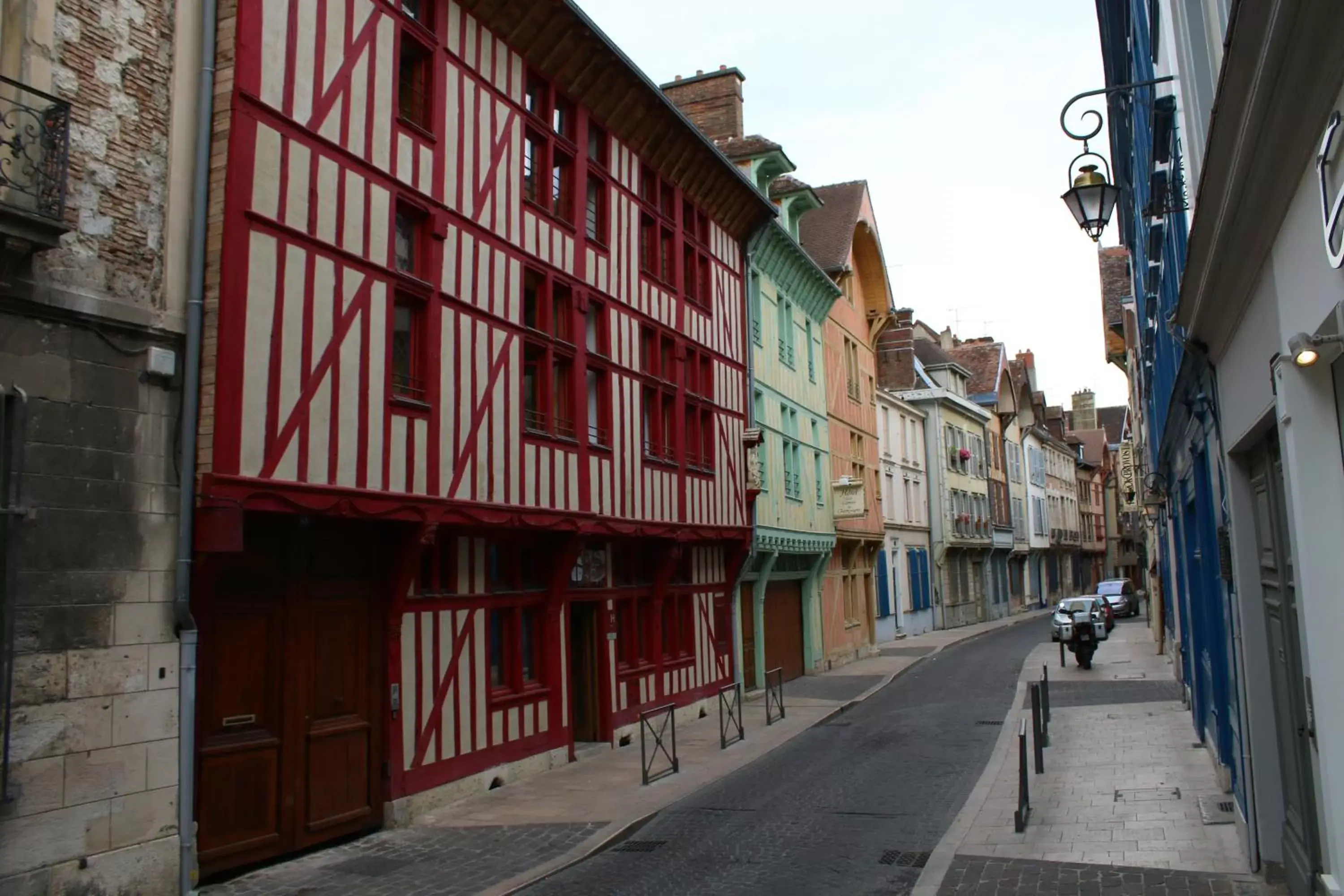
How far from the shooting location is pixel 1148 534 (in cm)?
3438

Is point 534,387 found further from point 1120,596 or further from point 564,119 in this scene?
point 1120,596

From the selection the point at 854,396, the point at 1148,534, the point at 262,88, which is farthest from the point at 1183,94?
the point at 1148,534

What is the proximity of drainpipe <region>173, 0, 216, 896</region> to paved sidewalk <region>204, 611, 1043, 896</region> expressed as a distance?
2.11 ft

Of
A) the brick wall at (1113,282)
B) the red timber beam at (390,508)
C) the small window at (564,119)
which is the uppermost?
the brick wall at (1113,282)

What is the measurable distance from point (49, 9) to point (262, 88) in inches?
72.2

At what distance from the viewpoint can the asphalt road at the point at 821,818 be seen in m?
8.44

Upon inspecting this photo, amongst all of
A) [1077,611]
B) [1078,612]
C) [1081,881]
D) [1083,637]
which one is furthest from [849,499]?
[1081,881]

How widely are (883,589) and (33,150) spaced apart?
94.4ft

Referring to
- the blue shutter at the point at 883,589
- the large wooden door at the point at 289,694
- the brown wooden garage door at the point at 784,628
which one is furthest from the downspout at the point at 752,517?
the blue shutter at the point at 883,589

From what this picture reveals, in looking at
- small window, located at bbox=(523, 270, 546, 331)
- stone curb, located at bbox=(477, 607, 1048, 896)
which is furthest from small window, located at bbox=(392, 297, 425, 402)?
stone curb, located at bbox=(477, 607, 1048, 896)

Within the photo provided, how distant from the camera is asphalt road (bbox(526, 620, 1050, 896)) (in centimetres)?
844

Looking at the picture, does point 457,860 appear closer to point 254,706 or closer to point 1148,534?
point 254,706

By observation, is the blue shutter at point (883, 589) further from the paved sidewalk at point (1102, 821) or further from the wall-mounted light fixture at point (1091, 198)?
the wall-mounted light fixture at point (1091, 198)

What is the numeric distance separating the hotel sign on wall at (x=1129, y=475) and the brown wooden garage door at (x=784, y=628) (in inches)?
408
